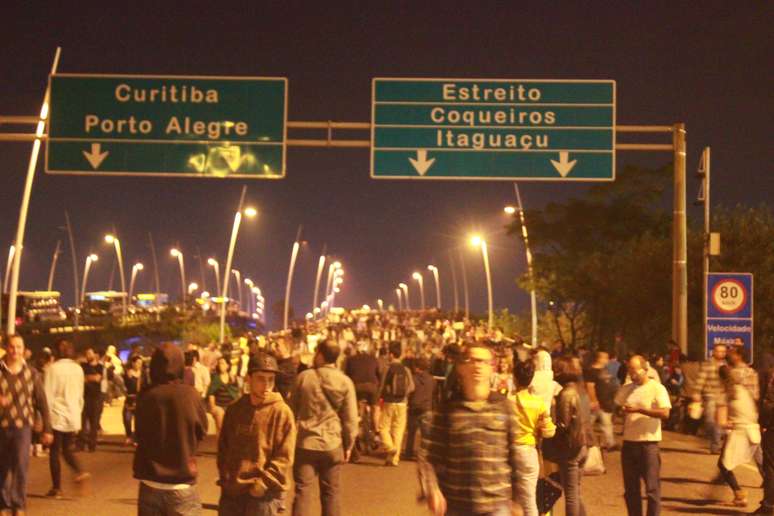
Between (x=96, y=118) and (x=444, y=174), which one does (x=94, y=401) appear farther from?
(x=444, y=174)

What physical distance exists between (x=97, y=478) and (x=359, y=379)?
14.0ft

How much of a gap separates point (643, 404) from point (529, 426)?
6.27 ft

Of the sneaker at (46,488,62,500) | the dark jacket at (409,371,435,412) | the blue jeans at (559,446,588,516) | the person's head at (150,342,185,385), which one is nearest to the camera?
the person's head at (150,342,185,385)

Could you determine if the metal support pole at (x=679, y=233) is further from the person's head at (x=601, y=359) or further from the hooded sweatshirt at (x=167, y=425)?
the hooded sweatshirt at (x=167, y=425)

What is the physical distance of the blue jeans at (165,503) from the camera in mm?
6891

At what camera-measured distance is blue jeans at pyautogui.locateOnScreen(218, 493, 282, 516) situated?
739cm

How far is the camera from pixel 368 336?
4538cm

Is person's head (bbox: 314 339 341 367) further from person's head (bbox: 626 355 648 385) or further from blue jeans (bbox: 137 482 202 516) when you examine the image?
blue jeans (bbox: 137 482 202 516)

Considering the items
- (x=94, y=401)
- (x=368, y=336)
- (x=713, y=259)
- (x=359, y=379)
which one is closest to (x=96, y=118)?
(x=94, y=401)

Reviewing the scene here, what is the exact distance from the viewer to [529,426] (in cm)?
920

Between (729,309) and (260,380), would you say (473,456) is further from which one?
(729,309)

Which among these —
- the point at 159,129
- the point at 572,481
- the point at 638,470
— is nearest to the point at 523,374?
the point at 572,481

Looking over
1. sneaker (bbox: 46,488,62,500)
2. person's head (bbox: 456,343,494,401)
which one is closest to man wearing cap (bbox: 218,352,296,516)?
person's head (bbox: 456,343,494,401)

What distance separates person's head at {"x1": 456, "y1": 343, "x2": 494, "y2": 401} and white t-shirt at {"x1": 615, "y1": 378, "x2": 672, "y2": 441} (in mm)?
4283
